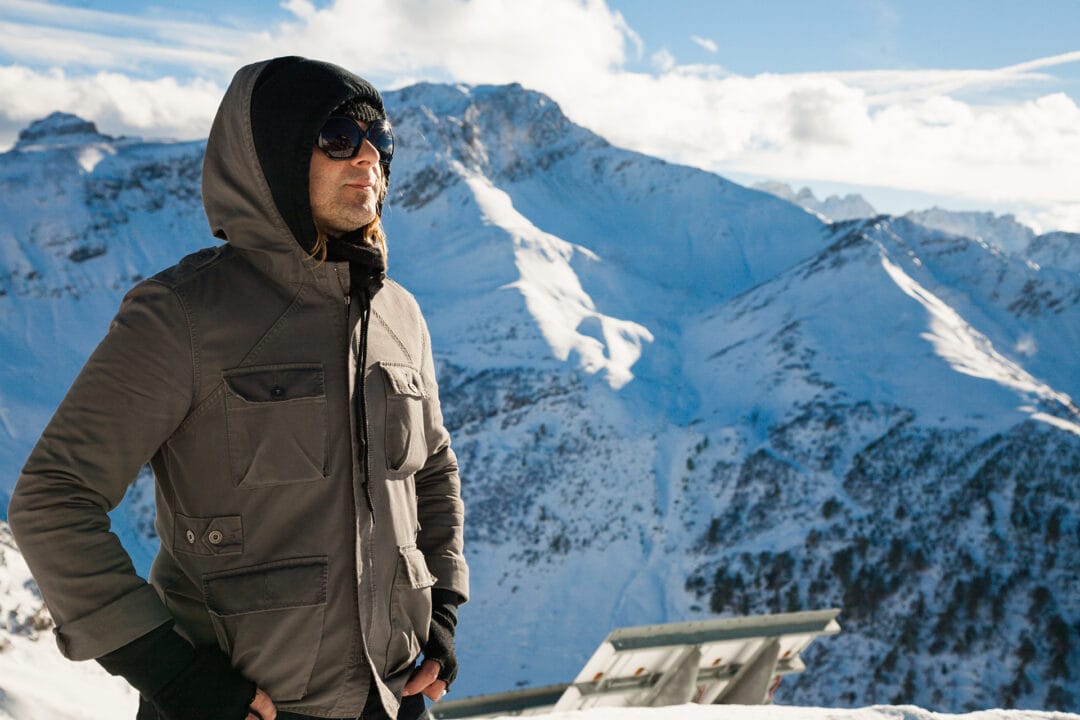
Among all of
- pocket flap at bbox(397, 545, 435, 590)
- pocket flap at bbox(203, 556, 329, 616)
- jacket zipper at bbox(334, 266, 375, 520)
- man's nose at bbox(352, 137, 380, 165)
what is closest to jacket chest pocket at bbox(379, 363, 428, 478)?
jacket zipper at bbox(334, 266, 375, 520)

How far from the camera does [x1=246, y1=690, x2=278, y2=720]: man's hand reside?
6.40 feet

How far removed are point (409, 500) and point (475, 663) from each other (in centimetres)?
1779

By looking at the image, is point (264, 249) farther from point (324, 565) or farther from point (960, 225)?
point (960, 225)

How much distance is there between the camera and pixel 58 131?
229 feet

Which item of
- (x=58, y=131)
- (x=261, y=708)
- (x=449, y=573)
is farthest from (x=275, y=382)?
(x=58, y=131)

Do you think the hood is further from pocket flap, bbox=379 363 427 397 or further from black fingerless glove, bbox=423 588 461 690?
black fingerless glove, bbox=423 588 461 690

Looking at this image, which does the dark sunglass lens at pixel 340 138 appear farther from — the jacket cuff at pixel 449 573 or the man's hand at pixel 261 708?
the man's hand at pixel 261 708

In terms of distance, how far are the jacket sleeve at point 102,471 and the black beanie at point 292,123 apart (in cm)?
41

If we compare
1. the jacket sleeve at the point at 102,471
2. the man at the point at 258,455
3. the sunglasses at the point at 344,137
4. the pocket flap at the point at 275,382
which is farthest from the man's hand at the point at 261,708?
the sunglasses at the point at 344,137

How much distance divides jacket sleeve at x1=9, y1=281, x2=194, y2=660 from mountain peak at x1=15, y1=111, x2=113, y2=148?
7783cm

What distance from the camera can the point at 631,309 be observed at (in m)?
43.3

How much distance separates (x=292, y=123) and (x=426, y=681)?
1.74 m

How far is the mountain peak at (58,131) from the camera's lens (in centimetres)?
6781

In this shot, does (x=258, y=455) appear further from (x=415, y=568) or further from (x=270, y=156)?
(x=270, y=156)
